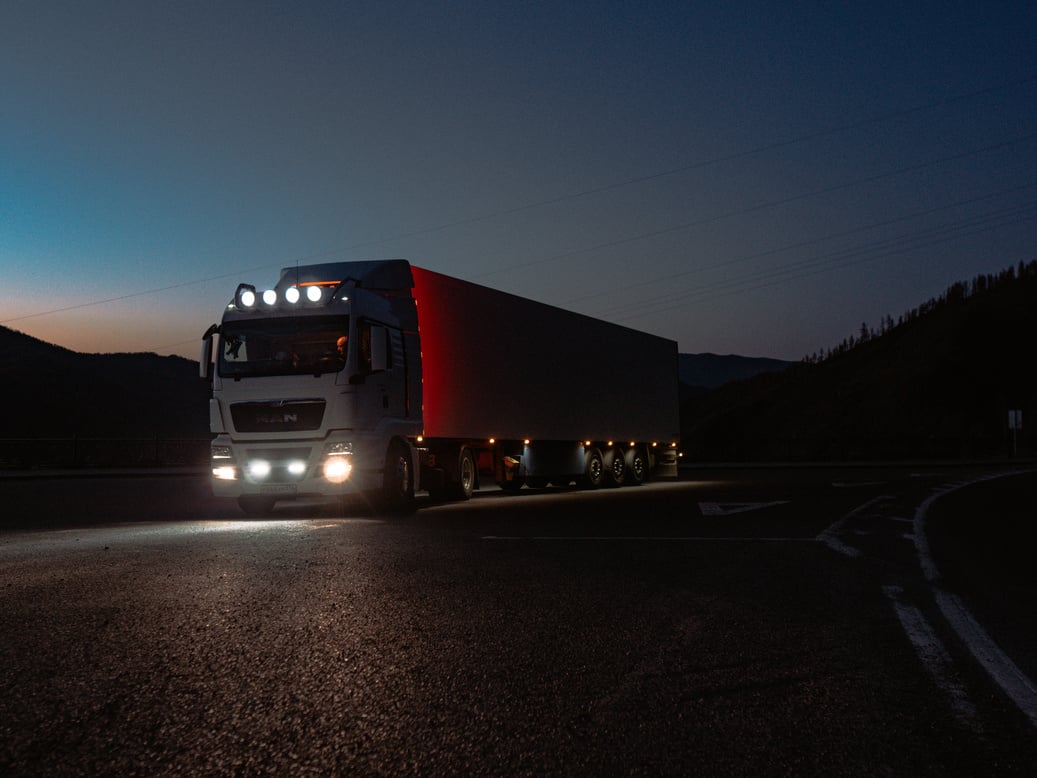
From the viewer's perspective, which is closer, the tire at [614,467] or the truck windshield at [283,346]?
the truck windshield at [283,346]

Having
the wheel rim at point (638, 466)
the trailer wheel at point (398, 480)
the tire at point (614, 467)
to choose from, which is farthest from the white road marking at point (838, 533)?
the wheel rim at point (638, 466)

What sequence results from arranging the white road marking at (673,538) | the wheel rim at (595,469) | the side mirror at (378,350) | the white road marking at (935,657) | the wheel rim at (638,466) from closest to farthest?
the white road marking at (935,657)
the white road marking at (673,538)
the side mirror at (378,350)
the wheel rim at (595,469)
the wheel rim at (638,466)

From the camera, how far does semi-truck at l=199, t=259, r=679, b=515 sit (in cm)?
1551

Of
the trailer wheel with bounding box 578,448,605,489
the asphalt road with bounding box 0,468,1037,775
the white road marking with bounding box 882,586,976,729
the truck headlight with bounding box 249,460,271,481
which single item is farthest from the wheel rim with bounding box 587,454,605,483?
the white road marking with bounding box 882,586,976,729

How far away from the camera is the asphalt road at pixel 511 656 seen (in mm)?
3475

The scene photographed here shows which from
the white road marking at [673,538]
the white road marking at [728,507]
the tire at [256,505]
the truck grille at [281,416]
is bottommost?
the white road marking at [673,538]

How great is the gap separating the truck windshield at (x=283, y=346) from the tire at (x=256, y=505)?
212cm

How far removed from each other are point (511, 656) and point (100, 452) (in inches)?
1532

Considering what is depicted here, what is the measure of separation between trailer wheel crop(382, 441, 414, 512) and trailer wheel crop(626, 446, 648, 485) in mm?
11563

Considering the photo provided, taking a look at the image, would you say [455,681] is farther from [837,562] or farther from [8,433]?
[8,433]

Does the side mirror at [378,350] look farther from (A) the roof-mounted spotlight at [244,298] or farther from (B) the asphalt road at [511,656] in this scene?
(B) the asphalt road at [511,656]

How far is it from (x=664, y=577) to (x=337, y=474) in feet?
27.2

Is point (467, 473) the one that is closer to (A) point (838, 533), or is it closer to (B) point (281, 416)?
(B) point (281, 416)

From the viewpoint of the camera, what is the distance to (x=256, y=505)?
1677cm
